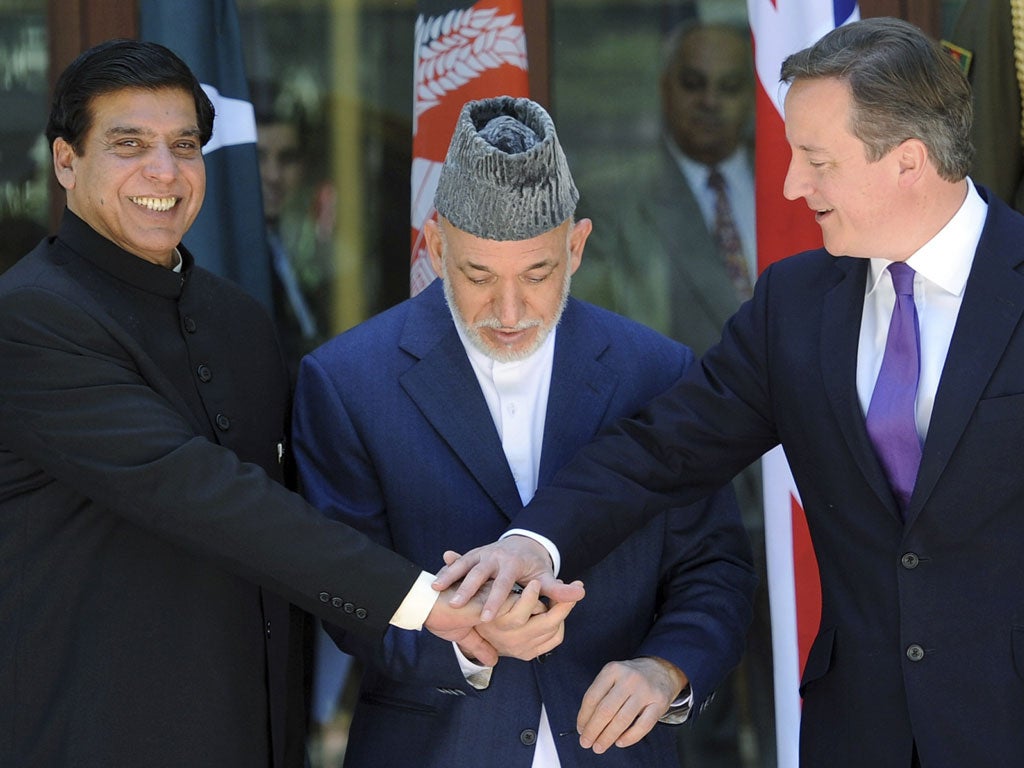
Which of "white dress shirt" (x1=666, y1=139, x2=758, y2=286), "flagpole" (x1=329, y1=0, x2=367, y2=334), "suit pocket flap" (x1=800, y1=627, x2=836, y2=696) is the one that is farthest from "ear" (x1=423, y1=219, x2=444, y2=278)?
"white dress shirt" (x1=666, y1=139, x2=758, y2=286)

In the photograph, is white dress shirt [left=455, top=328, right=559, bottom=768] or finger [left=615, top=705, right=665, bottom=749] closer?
finger [left=615, top=705, right=665, bottom=749]

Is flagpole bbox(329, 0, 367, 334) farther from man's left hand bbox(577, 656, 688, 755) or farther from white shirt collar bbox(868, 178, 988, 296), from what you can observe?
white shirt collar bbox(868, 178, 988, 296)

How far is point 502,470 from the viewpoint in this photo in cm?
296

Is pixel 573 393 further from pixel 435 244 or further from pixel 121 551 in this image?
pixel 121 551

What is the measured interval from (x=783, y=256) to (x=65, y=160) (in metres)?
1.88

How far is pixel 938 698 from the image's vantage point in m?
2.55

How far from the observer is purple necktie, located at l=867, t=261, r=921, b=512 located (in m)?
2.60

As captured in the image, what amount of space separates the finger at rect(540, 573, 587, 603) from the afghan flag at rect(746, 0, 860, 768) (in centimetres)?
130

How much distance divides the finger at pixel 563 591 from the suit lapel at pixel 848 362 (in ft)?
1.83

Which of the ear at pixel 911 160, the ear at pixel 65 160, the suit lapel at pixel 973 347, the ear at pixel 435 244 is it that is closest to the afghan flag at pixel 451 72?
the ear at pixel 435 244

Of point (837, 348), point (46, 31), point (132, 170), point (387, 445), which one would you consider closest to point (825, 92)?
point (837, 348)

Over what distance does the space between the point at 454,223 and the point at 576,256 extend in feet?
0.99

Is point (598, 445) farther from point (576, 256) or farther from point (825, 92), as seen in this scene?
point (825, 92)

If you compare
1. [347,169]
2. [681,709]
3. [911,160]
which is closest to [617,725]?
[681,709]
